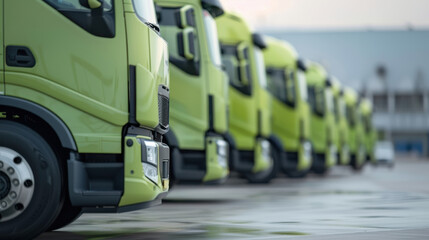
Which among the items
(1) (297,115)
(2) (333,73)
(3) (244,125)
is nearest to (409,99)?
(2) (333,73)

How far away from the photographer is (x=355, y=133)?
4331 centimetres

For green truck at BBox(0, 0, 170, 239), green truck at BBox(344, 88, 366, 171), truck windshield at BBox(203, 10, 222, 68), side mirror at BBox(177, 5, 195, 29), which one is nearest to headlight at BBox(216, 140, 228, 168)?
truck windshield at BBox(203, 10, 222, 68)

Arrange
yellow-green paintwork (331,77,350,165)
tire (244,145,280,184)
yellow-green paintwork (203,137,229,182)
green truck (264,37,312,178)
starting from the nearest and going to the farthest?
yellow-green paintwork (203,137,229,182), tire (244,145,280,184), green truck (264,37,312,178), yellow-green paintwork (331,77,350,165)

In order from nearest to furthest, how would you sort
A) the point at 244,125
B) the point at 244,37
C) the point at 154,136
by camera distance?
the point at 154,136 → the point at 244,125 → the point at 244,37

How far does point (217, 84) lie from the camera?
1572 centimetres

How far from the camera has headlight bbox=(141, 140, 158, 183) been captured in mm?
8820

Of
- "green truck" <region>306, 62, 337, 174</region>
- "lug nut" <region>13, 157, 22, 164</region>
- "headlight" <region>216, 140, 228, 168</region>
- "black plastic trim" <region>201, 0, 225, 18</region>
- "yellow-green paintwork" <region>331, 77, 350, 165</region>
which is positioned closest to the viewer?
"lug nut" <region>13, 157, 22, 164</region>

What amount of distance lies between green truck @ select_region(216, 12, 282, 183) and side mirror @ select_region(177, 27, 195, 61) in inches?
176

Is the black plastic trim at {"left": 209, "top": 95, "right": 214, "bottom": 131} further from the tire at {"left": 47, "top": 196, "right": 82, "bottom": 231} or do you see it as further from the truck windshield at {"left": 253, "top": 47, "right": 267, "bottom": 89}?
the truck windshield at {"left": 253, "top": 47, "right": 267, "bottom": 89}

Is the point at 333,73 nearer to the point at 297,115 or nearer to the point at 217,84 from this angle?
the point at 297,115

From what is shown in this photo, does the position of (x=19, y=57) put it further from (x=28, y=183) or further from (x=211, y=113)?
(x=211, y=113)

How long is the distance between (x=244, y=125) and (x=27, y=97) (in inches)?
468

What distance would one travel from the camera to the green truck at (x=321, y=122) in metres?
30.8

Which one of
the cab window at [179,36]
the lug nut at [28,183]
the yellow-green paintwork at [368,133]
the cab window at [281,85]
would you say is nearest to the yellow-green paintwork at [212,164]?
the cab window at [179,36]
